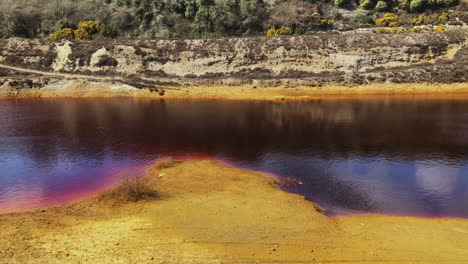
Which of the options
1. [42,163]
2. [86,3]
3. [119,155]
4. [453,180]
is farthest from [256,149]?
[86,3]

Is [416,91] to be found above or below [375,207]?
above

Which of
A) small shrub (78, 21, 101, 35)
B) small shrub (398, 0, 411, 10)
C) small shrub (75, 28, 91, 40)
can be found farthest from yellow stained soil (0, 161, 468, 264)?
small shrub (398, 0, 411, 10)

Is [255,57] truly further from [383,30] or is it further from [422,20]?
[422,20]

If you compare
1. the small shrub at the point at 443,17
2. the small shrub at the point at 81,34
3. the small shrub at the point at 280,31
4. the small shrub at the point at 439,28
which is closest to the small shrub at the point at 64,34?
the small shrub at the point at 81,34

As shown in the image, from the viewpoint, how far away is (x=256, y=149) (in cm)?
2533

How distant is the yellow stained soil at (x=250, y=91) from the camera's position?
4322cm

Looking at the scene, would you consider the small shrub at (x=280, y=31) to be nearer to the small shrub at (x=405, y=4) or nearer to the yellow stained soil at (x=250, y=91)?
the yellow stained soil at (x=250, y=91)

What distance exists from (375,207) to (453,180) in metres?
6.11

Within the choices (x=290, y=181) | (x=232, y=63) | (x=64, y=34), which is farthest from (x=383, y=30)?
(x=64, y=34)

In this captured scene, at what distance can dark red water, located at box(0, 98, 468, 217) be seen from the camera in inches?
725

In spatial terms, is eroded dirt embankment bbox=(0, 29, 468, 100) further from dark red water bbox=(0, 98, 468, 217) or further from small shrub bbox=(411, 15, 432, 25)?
small shrub bbox=(411, 15, 432, 25)

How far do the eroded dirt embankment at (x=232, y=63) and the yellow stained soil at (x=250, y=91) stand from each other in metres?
0.19

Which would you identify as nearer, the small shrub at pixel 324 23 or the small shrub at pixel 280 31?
the small shrub at pixel 280 31

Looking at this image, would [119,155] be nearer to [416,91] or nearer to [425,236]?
[425,236]
